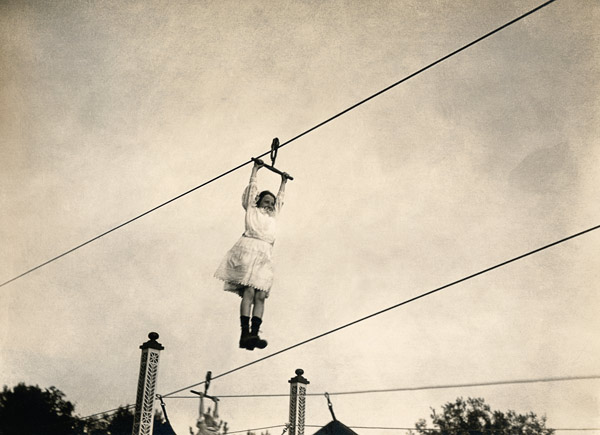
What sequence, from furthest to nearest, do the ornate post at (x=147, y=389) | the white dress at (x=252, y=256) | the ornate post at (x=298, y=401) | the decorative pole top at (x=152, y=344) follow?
1. the ornate post at (x=298, y=401)
2. the decorative pole top at (x=152, y=344)
3. the ornate post at (x=147, y=389)
4. the white dress at (x=252, y=256)

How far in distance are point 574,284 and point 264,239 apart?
24.0 ft

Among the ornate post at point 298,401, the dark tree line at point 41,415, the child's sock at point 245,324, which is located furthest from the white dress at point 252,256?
the dark tree line at point 41,415

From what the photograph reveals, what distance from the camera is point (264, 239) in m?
5.95

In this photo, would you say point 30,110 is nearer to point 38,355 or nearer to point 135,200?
point 135,200

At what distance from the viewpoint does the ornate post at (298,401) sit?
8.99m

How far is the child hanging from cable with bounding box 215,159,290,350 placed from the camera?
226 inches

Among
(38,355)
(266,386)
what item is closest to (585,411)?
(266,386)

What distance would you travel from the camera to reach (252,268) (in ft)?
19.0

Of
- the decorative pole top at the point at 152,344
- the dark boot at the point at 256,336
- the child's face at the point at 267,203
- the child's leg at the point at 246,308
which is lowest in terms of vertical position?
the dark boot at the point at 256,336

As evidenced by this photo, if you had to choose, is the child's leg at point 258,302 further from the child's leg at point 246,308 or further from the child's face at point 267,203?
the child's face at point 267,203

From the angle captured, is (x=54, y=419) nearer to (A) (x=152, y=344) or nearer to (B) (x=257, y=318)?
(A) (x=152, y=344)

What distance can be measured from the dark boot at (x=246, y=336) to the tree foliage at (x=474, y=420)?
1467 centimetres

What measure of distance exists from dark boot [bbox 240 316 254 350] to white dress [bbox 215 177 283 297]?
241mm

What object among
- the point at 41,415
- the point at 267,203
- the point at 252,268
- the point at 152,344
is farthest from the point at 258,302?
the point at 41,415
